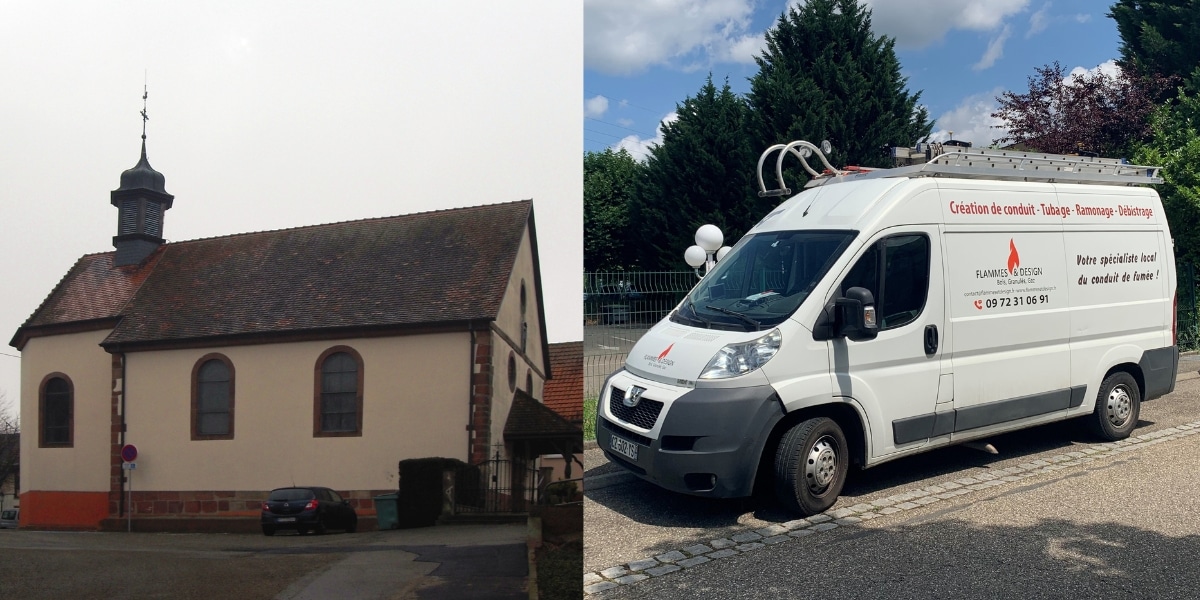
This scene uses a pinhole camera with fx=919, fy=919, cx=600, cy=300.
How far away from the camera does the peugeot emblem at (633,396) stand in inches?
229

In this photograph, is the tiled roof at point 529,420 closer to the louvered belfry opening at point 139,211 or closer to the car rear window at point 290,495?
the car rear window at point 290,495

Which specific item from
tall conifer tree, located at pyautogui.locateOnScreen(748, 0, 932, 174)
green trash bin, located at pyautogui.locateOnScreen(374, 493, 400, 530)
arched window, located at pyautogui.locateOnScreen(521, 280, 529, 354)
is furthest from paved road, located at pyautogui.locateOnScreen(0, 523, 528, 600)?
tall conifer tree, located at pyautogui.locateOnScreen(748, 0, 932, 174)

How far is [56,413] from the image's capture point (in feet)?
3.57

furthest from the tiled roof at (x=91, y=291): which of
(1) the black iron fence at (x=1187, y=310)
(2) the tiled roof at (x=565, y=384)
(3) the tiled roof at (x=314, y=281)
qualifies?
(1) the black iron fence at (x=1187, y=310)

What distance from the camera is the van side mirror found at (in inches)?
226

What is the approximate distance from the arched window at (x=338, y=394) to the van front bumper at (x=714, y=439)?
446 centimetres

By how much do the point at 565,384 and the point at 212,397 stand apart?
408 mm

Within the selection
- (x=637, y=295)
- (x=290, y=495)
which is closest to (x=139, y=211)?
(x=290, y=495)

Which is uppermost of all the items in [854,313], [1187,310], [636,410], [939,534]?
[1187,310]

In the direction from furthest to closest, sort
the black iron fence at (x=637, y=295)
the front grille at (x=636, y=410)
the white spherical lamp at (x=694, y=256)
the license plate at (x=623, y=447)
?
the white spherical lamp at (x=694, y=256)
the black iron fence at (x=637, y=295)
the license plate at (x=623, y=447)
the front grille at (x=636, y=410)

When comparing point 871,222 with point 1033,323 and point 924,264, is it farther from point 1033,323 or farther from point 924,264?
point 1033,323

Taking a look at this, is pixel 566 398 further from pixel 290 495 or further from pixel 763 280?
pixel 763 280

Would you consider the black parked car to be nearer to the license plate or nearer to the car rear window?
the car rear window

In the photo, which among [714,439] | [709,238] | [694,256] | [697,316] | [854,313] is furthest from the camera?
[694,256]
